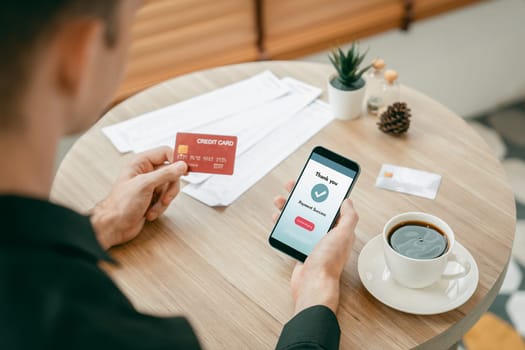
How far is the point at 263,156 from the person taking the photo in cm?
150

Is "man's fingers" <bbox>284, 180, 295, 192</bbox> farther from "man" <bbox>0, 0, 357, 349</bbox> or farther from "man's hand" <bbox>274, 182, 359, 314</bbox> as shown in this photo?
"man" <bbox>0, 0, 357, 349</bbox>

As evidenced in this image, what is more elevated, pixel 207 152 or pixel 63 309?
pixel 63 309

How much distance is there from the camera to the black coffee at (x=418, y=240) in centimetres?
114

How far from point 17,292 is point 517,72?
291 cm

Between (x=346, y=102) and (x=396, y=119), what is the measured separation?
127 millimetres

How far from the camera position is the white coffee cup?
43.6 inches

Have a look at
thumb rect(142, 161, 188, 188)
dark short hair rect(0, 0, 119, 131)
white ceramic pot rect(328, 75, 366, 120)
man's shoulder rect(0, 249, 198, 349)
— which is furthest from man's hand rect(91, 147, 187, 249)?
dark short hair rect(0, 0, 119, 131)

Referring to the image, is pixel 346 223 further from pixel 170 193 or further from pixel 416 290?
pixel 170 193

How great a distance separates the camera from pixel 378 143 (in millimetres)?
1526

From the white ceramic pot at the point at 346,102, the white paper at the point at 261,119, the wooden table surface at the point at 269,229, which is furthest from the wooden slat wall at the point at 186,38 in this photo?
the white ceramic pot at the point at 346,102

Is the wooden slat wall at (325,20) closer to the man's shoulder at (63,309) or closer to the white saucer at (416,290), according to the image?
the white saucer at (416,290)

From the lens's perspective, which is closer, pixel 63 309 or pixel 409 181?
pixel 63 309

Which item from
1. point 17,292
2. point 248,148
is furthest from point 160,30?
point 17,292

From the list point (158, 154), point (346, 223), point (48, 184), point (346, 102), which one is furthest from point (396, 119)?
point (48, 184)
